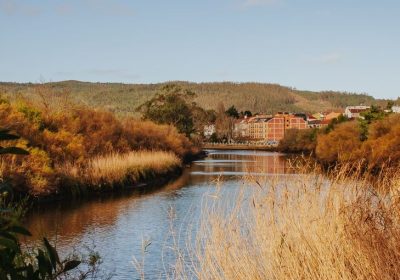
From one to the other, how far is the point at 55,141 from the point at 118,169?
3.01 metres

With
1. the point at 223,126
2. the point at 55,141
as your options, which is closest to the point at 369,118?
the point at 55,141

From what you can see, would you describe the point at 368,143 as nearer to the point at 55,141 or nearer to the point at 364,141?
the point at 364,141

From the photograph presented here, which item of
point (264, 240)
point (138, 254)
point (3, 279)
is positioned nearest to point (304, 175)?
point (264, 240)

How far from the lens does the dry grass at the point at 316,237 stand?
193 inches

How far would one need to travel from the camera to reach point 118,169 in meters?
25.2

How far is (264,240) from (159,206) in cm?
1429

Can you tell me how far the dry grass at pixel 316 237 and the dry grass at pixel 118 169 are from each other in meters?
16.6

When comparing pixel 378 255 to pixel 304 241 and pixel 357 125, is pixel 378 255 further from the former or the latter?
pixel 357 125

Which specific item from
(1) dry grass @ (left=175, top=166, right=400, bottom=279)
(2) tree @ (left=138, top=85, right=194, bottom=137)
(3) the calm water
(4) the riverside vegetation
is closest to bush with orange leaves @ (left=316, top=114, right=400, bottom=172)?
(4) the riverside vegetation

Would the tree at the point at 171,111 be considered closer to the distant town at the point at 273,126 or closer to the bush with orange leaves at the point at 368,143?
the bush with orange leaves at the point at 368,143

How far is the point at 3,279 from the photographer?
2.24 metres

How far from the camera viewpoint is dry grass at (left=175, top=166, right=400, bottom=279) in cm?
490

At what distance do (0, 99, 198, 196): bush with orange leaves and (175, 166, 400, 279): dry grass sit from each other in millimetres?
5985

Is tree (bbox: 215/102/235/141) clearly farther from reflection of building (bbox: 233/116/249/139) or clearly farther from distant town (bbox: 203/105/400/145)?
reflection of building (bbox: 233/116/249/139)
